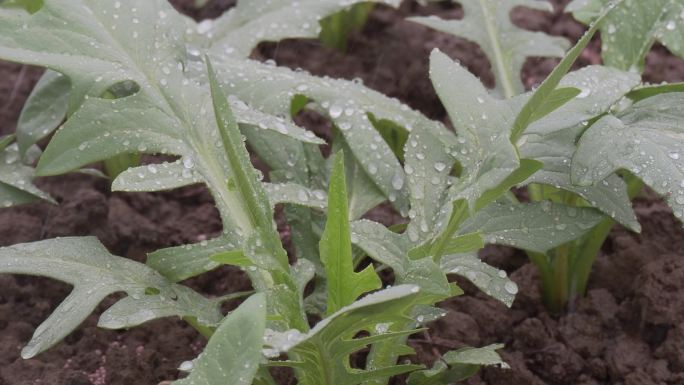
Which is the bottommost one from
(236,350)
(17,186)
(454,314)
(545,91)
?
(454,314)

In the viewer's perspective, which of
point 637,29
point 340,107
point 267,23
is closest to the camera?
point 340,107

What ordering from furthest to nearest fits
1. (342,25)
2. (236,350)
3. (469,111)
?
(342,25) → (469,111) → (236,350)

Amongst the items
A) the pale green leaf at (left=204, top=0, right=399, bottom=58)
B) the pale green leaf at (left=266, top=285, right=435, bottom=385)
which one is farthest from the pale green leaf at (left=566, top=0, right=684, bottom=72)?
the pale green leaf at (left=266, top=285, right=435, bottom=385)

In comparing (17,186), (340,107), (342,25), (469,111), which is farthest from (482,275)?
(342,25)

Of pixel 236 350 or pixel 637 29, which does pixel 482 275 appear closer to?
pixel 236 350

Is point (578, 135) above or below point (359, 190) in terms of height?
above

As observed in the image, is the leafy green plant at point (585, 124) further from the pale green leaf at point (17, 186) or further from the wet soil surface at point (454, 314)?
the pale green leaf at point (17, 186)
